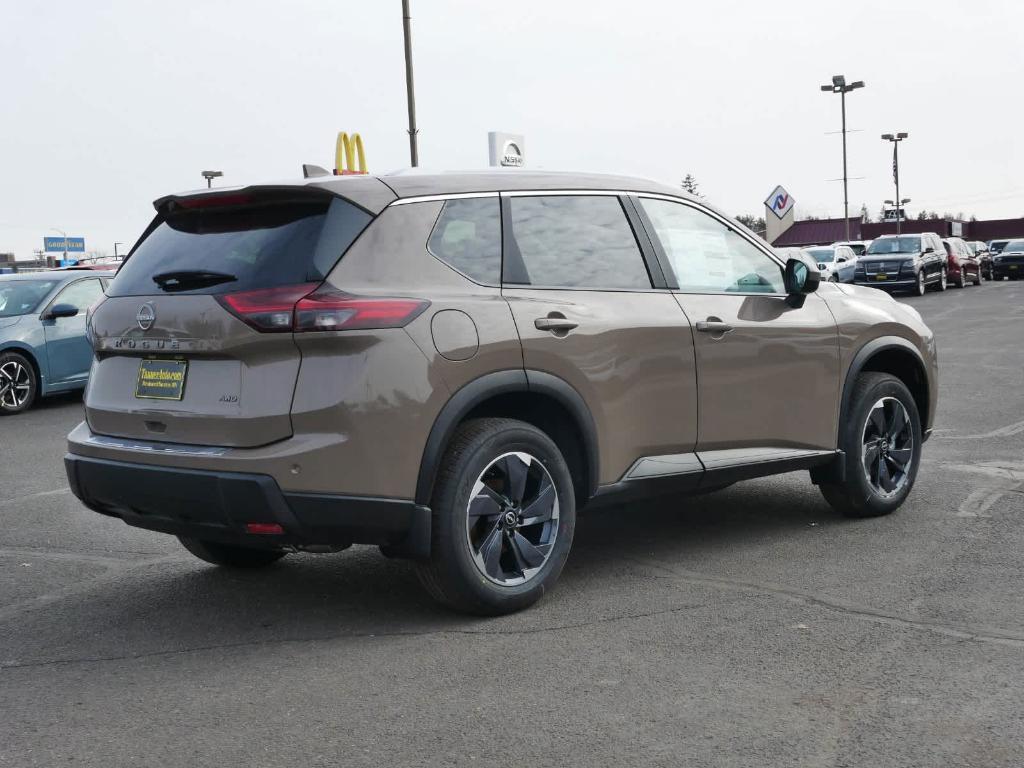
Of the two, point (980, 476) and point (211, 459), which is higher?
point (211, 459)

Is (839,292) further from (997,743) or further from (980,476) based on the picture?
(997,743)

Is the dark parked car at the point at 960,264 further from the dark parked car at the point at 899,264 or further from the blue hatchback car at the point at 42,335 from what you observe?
the blue hatchback car at the point at 42,335

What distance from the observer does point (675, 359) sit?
5.66 m

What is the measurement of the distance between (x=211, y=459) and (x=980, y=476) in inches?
206

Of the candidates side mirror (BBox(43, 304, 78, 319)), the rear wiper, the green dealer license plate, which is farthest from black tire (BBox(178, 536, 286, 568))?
side mirror (BBox(43, 304, 78, 319))

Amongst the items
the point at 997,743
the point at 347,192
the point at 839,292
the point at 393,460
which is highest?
the point at 347,192

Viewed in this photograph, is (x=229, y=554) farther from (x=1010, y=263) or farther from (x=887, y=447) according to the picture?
(x=1010, y=263)

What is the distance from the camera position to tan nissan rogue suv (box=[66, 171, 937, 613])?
4613 mm

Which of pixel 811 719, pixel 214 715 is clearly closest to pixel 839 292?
pixel 811 719

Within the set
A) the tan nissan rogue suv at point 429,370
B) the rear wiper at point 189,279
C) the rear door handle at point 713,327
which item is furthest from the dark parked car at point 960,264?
the rear wiper at point 189,279

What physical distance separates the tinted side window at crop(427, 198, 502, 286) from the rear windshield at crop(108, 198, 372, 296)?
358mm

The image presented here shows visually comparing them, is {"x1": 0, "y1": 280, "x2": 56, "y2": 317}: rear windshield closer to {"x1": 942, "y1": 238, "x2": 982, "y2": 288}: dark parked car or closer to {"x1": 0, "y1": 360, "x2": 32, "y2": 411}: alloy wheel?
{"x1": 0, "y1": 360, "x2": 32, "y2": 411}: alloy wheel

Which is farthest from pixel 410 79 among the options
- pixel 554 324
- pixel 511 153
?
pixel 554 324

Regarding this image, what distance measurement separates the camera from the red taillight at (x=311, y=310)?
4.58 meters
